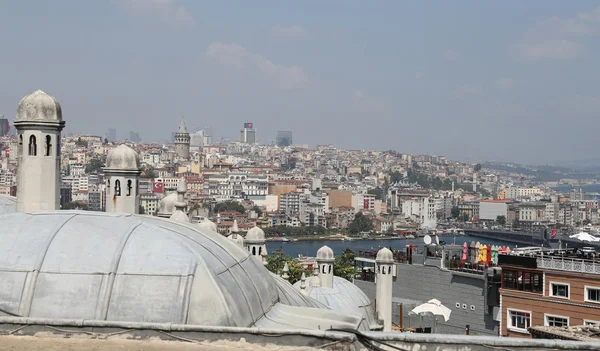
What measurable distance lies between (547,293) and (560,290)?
20cm

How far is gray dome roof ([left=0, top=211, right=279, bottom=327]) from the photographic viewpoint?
3.43 meters

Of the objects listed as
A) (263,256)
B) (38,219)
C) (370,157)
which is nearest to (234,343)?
(38,219)

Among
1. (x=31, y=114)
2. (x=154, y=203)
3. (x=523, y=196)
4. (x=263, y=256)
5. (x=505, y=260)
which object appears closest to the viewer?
(x=31, y=114)

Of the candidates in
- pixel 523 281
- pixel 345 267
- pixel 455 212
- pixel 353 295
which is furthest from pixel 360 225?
pixel 353 295

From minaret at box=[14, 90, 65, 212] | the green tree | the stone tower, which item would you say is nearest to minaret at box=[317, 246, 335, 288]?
minaret at box=[14, 90, 65, 212]

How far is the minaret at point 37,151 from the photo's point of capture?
6398mm

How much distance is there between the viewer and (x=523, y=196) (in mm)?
140875

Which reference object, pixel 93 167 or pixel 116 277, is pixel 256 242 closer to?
pixel 116 277

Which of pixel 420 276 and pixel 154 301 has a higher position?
pixel 154 301

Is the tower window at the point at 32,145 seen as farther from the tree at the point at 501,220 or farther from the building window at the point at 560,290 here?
the tree at the point at 501,220

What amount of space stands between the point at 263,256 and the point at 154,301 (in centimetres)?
788

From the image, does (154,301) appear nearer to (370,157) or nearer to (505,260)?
(505,260)

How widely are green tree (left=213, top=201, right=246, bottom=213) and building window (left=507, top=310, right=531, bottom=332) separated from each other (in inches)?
2806

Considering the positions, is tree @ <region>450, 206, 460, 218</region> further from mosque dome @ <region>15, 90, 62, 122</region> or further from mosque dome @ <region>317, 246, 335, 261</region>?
mosque dome @ <region>15, 90, 62, 122</region>
